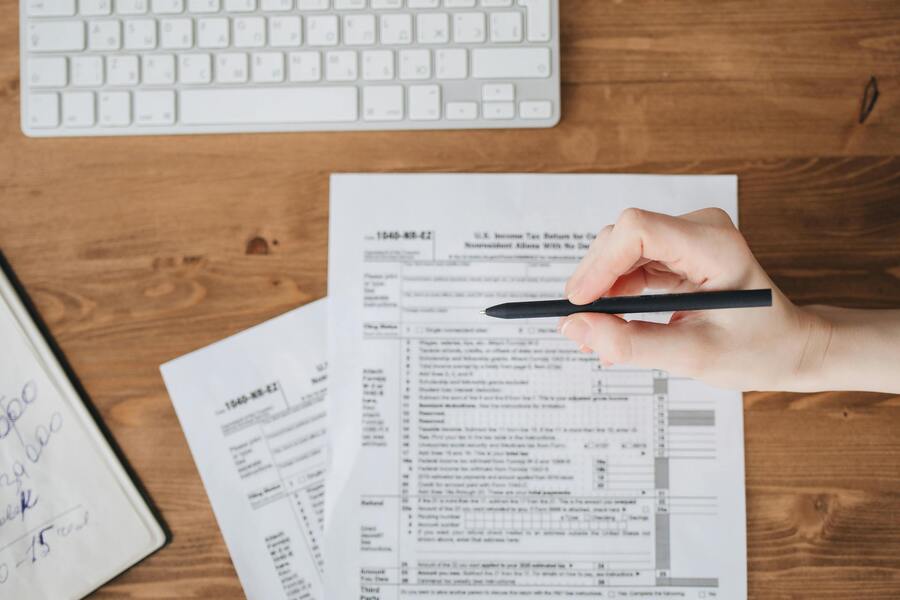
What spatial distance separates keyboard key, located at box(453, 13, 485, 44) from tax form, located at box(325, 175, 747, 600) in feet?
0.40

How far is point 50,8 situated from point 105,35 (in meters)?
0.06

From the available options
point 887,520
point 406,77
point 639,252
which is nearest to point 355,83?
point 406,77

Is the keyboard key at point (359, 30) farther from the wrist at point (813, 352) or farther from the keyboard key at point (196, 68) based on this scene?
the wrist at point (813, 352)

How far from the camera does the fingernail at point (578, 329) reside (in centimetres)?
50

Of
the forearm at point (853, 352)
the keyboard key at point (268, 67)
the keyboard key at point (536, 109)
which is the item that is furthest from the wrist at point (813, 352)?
the keyboard key at point (268, 67)

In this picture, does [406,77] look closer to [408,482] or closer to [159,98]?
[159,98]

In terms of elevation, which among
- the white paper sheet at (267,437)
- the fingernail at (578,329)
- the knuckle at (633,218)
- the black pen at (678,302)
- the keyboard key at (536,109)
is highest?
the keyboard key at (536,109)

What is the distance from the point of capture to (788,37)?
2.04 feet

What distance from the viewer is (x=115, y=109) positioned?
62cm

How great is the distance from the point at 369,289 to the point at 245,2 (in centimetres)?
28

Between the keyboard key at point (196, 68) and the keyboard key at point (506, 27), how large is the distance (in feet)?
0.84

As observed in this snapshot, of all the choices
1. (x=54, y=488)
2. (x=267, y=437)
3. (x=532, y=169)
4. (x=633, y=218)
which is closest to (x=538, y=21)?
(x=532, y=169)

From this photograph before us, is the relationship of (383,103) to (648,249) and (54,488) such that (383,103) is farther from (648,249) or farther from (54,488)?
(54,488)

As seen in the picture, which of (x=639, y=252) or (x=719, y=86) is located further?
(x=719, y=86)
